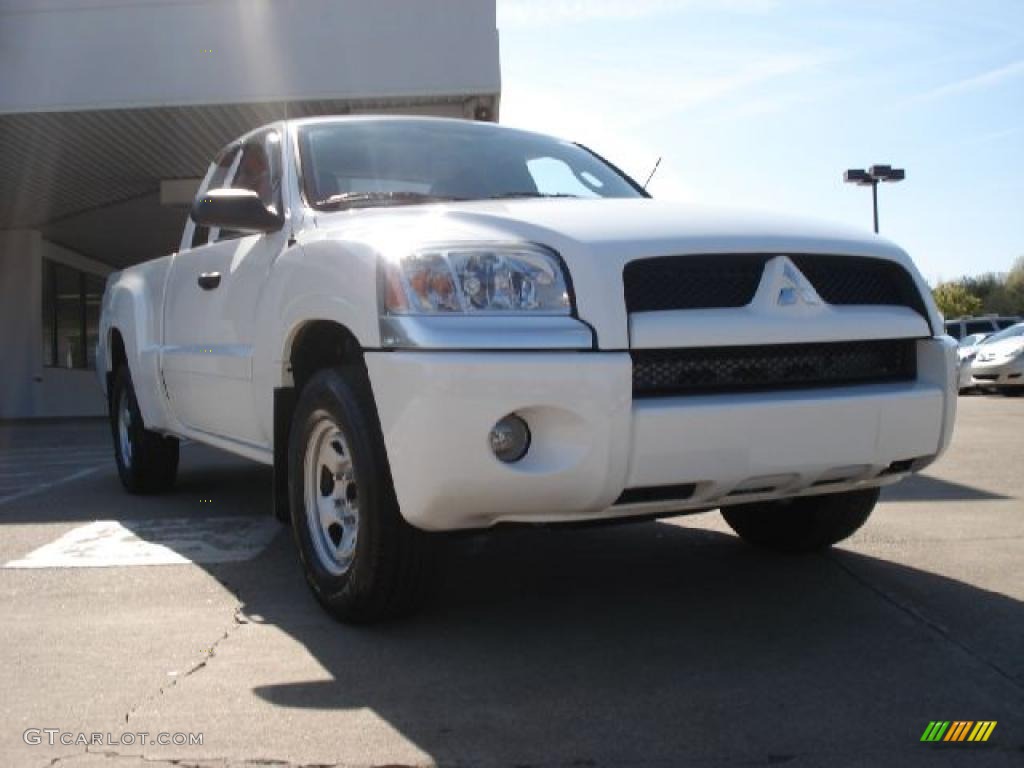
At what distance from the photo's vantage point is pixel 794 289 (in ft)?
12.0

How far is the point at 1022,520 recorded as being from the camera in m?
5.80

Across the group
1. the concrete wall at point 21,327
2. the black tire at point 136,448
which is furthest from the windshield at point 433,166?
the concrete wall at point 21,327

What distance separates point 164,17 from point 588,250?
12.1 meters

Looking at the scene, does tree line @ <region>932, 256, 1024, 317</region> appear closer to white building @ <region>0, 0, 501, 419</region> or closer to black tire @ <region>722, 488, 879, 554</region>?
white building @ <region>0, 0, 501, 419</region>

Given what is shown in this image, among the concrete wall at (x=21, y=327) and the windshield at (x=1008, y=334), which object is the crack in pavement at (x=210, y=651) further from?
the concrete wall at (x=21, y=327)

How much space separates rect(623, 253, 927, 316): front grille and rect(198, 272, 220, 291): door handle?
2.47 meters

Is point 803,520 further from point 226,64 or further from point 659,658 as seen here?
point 226,64

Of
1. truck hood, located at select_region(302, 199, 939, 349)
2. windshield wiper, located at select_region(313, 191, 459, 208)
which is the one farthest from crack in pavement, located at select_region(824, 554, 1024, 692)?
windshield wiper, located at select_region(313, 191, 459, 208)

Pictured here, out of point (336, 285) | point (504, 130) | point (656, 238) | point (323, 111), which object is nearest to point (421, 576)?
point (336, 285)

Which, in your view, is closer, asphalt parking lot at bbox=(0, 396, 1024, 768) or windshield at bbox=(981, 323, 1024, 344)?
asphalt parking lot at bbox=(0, 396, 1024, 768)

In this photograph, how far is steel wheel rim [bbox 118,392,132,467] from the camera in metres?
7.23

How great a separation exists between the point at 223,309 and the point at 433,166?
114 cm

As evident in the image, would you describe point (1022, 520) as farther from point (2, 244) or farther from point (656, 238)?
point (2, 244)

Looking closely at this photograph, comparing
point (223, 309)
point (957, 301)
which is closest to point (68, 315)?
point (223, 309)
